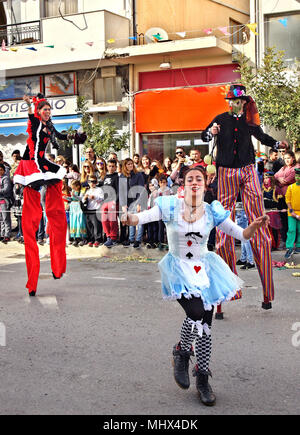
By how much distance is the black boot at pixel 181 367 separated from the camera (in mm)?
4547

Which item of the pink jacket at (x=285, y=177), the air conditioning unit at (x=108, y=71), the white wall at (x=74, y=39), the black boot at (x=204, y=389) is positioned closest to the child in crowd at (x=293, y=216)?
the pink jacket at (x=285, y=177)

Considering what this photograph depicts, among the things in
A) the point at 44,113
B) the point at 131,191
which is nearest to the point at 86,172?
the point at 131,191

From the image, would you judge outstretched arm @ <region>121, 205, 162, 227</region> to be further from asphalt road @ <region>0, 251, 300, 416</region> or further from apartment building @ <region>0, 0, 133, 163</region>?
apartment building @ <region>0, 0, 133, 163</region>

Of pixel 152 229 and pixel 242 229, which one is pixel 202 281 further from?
pixel 152 229

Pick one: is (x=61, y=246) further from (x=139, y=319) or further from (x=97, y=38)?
(x=97, y=38)

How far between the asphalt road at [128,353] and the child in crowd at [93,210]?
3956 mm

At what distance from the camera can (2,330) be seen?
6336 mm

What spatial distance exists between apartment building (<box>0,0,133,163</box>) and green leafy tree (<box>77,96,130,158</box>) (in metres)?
1.13

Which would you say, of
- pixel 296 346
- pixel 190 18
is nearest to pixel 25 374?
pixel 296 346

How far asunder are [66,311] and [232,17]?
18.5 m

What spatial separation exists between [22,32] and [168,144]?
6.76 meters

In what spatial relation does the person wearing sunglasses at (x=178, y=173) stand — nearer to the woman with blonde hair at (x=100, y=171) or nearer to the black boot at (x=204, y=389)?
the woman with blonde hair at (x=100, y=171)

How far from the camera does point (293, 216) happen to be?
10664 mm

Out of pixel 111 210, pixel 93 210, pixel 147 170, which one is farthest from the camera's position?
pixel 147 170
